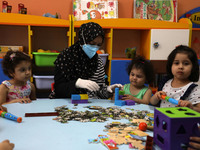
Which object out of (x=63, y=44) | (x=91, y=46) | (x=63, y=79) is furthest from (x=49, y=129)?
(x=63, y=44)

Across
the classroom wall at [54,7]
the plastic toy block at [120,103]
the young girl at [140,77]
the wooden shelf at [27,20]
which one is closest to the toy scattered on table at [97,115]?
the plastic toy block at [120,103]

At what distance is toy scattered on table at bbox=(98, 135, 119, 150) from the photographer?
2.42ft

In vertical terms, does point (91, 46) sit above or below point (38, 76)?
above

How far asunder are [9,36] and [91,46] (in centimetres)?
179

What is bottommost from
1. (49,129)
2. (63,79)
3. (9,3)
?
(49,129)

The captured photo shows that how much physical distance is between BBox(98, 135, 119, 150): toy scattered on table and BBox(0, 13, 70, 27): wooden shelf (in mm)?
2131

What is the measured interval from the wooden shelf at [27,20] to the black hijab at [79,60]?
3.33 ft

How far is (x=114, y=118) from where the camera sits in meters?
1.07

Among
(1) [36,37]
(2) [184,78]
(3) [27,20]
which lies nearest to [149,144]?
(2) [184,78]

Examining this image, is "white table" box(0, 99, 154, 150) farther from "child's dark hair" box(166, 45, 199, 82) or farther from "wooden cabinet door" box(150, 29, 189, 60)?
"wooden cabinet door" box(150, 29, 189, 60)

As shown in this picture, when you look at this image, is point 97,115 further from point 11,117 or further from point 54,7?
→ point 54,7

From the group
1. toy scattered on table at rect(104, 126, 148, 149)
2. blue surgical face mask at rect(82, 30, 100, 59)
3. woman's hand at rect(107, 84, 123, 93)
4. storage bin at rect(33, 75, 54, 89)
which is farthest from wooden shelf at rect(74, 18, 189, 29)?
toy scattered on table at rect(104, 126, 148, 149)

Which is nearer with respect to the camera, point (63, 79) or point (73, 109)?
point (73, 109)

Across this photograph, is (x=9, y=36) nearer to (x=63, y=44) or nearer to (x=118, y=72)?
(x=63, y=44)
